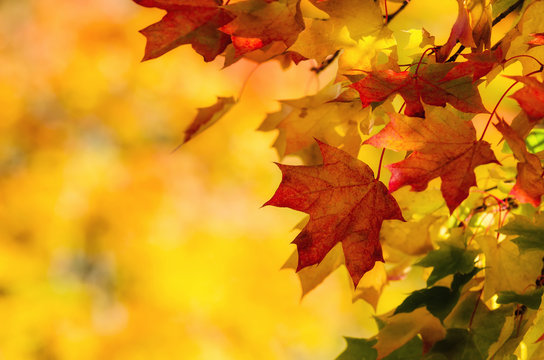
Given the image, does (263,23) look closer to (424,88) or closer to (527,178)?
(424,88)

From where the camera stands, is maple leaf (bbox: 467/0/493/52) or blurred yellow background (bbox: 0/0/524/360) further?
blurred yellow background (bbox: 0/0/524/360)

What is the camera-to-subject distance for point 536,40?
1.72 feet

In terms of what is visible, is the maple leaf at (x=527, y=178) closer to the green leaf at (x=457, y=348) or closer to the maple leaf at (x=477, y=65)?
the maple leaf at (x=477, y=65)

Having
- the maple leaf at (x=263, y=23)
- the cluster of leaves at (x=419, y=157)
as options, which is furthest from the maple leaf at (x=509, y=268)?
the maple leaf at (x=263, y=23)

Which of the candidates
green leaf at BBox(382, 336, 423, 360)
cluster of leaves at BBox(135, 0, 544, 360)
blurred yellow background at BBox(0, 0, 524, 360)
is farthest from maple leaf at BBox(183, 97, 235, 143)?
blurred yellow background at BBox(0, 0, 524, 360)

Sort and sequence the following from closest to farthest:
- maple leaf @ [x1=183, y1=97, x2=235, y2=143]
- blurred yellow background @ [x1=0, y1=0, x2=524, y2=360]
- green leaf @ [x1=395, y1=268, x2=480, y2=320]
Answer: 1. green leaf @ [x1=395, y1=268, x2=480, y2=320]
2. maple leaf @ [x1=183, y1=97, x2=235, y2=143]
3. blurred yellow background @ [x1=0, y1=0, x2=524, y2=360]

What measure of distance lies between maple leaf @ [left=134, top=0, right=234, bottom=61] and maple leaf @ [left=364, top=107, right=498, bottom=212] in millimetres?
211

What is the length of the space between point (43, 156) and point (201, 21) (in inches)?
123

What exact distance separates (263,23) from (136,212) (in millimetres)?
2793

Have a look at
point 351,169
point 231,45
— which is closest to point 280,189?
point 351,169

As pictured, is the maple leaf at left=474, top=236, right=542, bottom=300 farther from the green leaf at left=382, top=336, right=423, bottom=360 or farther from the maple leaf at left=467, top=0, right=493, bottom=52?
the maple leaf at left=467, top=0, right=493, bottom=52

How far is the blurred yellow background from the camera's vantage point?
2.96 metres

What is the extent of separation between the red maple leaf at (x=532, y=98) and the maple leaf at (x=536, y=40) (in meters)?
0.04

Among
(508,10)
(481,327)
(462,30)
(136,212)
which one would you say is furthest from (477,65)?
(136,212)
